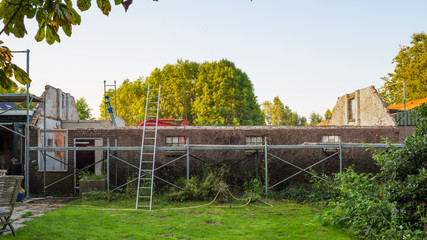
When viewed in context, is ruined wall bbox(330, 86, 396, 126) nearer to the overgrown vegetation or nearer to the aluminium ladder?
the overgrown vegetation

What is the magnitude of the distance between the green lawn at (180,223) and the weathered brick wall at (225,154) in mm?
3484

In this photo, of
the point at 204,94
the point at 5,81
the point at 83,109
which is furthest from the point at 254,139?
the point at 83,109

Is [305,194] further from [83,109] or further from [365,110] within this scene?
[83,109]

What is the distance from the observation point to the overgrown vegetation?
526 cm

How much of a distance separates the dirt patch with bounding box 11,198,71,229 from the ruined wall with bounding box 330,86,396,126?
14.7m

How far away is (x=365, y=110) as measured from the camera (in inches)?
723

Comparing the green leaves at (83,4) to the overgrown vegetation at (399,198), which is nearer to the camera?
the green leaves at (83,4)

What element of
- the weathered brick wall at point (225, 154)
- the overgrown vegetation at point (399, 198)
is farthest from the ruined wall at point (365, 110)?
the overgrown vegetation at point (399, 198)

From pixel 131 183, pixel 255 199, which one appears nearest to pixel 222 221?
pixel 255 199

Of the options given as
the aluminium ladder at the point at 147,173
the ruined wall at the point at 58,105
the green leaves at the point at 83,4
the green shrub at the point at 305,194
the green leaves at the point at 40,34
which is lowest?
the green shrub at the point at 305,194

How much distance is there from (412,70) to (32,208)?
28.3 meters

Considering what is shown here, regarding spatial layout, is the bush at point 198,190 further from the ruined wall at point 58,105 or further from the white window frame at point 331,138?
the ruined wall at point 58,105

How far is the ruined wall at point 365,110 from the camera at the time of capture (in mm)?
16797

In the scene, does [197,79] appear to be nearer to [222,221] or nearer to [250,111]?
[250,111]
